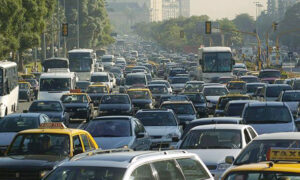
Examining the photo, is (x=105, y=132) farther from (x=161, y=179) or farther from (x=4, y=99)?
(x=4, y=99)

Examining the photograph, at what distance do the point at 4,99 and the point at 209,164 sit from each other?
79.2 feet

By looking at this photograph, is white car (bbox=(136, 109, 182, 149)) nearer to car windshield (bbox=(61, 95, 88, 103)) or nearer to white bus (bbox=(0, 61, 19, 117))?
white bus (bbox=(0, 61, 19, 117))

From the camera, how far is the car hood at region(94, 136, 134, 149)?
19.9m

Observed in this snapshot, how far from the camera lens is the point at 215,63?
219 feet

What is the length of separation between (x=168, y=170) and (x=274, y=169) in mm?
1412

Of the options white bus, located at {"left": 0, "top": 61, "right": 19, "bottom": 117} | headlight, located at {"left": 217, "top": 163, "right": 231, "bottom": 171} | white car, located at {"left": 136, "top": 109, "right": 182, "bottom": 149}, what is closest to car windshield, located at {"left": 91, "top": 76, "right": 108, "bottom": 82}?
white bus, located at {"left": 0, "top": 61, "right": 19, "bottom": 117}

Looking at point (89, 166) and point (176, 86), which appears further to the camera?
point (176, 86)

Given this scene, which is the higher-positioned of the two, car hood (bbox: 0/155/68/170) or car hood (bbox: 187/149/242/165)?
car hood (bbox: 0/155/68/170)

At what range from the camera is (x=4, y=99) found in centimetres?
3856

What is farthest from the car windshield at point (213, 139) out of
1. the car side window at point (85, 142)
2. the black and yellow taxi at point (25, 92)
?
the black and yellow taxi at point (25, 92)

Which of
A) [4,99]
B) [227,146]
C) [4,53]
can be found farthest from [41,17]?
[227,146]

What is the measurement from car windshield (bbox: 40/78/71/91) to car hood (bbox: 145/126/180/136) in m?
21.1

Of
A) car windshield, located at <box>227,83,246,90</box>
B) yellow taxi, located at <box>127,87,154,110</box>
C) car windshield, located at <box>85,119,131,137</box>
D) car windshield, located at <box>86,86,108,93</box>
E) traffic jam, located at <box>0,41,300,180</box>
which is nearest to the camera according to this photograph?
traffic jam, located at <box>0,41,300,180</box>

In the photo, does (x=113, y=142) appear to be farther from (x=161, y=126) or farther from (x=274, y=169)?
(x=274, y=169)
